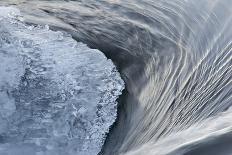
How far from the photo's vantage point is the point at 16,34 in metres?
5.29

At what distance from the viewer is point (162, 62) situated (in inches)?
190

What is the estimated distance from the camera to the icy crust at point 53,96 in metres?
→ 3.80

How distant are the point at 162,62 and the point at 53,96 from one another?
1.25 meters

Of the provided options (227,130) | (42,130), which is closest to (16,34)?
(42,130)

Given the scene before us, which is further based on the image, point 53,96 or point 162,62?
point 162,62

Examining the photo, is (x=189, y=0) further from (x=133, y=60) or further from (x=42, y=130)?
(x=42, y=130)

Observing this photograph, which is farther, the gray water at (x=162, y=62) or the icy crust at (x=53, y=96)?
the icy crust at (x=53, y=96)

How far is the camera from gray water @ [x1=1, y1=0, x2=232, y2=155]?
3227 millimetres

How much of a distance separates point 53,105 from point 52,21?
6.96ft

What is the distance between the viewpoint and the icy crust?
3805mm

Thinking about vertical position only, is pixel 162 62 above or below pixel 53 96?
above

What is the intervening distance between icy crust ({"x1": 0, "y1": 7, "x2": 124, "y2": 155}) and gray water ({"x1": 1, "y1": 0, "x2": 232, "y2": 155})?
0.17 metres

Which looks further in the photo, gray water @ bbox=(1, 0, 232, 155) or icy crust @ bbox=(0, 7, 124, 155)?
icy crust @ bbox=(0, 7, 124, 155)

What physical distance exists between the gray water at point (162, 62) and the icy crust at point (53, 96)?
0.56 ft
